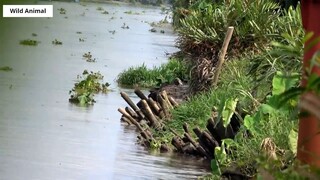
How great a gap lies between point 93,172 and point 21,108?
8.70 meters

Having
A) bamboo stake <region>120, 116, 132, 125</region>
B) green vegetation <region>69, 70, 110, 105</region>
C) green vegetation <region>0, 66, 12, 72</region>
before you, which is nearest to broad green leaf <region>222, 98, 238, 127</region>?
bamboo stake <region>120, 116, 132, 125</region>

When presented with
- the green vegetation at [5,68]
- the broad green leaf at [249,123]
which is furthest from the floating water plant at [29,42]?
the broad green leaf at [249,123]

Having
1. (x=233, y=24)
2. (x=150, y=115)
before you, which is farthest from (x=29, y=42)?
(x=150, y=115)

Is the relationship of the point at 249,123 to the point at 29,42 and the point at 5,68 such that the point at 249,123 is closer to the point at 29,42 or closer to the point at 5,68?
the point at 5,68

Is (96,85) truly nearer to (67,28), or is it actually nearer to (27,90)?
(27,90)


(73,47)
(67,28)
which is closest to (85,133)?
(73,47)

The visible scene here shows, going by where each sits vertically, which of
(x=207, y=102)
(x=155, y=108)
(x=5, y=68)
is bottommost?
(x=5, y=68)

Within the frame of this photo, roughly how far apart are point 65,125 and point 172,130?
374 centimetres

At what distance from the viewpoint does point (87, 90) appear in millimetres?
26812

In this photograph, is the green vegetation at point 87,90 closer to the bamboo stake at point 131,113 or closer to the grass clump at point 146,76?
the grass clump at point 146,76

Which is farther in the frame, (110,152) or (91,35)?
(91,35)

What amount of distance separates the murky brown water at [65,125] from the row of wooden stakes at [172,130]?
10.1 inches

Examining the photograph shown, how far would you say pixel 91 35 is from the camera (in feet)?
183

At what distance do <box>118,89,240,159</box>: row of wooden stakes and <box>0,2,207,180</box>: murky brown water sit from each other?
0.26 m
